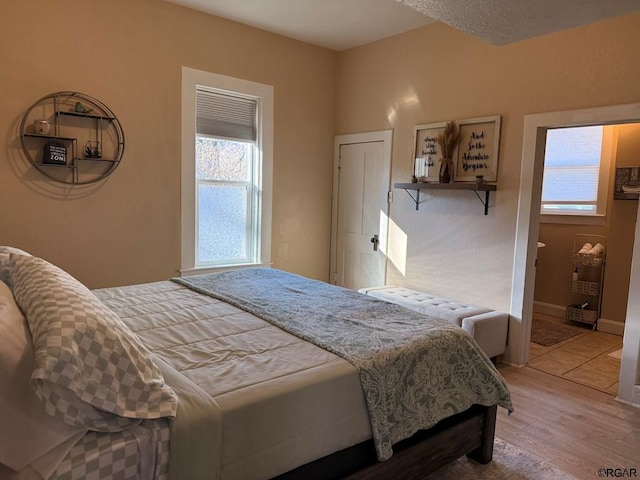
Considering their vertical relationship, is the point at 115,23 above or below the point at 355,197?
above

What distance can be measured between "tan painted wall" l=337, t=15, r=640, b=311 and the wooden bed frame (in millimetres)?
1634

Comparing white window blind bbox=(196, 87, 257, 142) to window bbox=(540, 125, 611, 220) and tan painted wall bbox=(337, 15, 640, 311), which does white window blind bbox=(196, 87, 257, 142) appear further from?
window bbox=(540, 125, 611, 220)

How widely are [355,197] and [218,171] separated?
1.48m

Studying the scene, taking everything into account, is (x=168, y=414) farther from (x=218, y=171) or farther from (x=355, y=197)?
(x=355, y=197)

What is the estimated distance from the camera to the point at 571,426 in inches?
108

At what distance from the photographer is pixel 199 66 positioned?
156 inches

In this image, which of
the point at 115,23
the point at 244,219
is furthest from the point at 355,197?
the point at 115,23

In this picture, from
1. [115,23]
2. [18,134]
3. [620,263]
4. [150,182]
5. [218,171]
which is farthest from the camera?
[620,263]

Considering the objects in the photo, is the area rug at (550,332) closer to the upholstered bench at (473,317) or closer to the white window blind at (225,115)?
the upholstered bench at (473,317)

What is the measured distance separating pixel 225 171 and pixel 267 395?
10.2 feet

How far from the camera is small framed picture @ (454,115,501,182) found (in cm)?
366

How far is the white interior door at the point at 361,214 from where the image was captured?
4586mm

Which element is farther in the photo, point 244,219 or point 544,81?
point 244,219

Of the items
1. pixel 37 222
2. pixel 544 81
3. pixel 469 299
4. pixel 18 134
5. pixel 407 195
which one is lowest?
pixel 469 299
